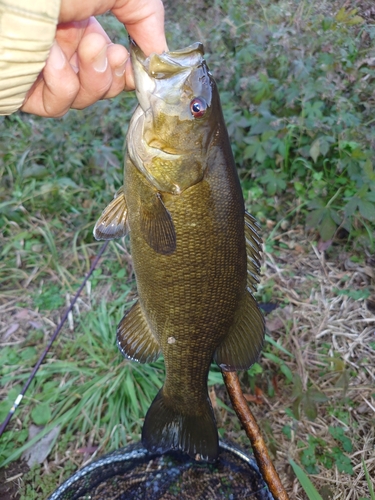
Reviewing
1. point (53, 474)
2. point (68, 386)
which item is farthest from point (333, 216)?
point (53, 474)

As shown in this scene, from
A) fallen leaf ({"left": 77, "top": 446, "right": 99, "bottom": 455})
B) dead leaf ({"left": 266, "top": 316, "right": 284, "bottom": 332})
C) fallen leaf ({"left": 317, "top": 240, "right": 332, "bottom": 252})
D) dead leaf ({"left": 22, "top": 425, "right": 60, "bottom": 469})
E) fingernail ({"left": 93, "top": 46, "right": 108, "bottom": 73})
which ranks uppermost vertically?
fingernail ({"left": 93, "top": 46, "right": 108, "bottom": 73})

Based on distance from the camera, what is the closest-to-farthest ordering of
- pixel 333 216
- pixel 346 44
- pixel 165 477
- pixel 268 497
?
pixel 268 497, pixel 165 477, pixel 333 216, pixel 346 44

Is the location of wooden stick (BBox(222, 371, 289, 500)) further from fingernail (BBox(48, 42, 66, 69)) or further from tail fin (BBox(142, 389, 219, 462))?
fingernail (BBox(48, 42, 66, 69))

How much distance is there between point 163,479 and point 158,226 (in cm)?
128

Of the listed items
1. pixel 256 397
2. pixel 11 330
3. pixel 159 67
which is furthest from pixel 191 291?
pixel 11 330

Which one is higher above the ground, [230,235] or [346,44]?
[346,44]

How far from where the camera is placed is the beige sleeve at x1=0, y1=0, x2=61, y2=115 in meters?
1.18

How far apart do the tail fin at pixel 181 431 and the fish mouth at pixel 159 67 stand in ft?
3.94

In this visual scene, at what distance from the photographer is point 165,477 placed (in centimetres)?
203

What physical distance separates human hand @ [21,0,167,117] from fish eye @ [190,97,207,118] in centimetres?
30

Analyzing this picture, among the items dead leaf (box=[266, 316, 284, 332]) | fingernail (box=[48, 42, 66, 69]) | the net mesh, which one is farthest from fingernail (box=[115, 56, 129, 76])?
dead leaf (box=[266, 316, 284, 332])

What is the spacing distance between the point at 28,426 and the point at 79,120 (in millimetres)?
2729

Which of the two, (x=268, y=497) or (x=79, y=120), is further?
(x=79, y=120)

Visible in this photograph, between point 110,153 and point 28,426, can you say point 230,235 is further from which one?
point 110,153
